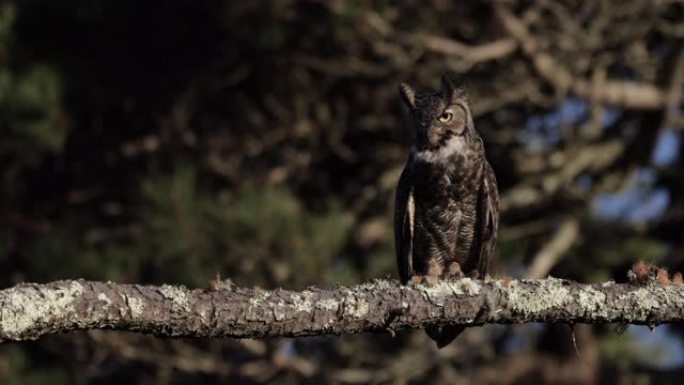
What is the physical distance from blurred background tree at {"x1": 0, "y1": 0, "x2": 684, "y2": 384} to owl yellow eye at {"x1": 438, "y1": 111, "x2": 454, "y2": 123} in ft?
5.00

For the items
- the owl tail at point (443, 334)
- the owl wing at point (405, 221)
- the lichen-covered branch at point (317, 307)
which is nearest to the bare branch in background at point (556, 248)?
the owl wing at point (405, 221)

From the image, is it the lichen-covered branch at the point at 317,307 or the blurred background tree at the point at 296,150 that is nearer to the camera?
the lichen-covered branch at the point at 317,307

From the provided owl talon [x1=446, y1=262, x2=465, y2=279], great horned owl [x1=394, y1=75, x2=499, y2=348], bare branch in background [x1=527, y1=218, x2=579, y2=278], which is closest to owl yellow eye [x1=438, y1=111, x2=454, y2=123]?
great horned owl [x1=394, y1=75, x2=499, y2=348]

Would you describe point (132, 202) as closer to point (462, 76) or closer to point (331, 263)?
point (331, 263)

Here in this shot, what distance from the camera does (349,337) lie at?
261 inches

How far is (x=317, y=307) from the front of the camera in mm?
2635

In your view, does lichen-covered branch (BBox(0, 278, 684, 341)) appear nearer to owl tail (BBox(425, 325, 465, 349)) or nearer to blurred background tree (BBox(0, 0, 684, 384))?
owl tail (BBox(425, 325, 465, 349))

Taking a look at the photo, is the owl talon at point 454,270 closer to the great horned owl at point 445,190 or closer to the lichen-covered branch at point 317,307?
the great horned owl at point 445,190

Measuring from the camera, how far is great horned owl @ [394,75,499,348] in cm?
461

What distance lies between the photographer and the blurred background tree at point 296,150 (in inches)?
245

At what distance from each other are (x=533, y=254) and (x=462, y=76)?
116 centimetres

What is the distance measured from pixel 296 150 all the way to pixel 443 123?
247 cm

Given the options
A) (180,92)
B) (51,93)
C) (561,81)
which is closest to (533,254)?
(561,81)

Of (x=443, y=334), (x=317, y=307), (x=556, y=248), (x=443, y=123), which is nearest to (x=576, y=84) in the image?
(x=556, y=248)
